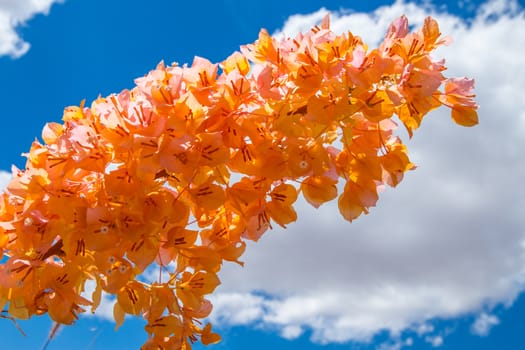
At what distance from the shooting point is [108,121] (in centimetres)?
93

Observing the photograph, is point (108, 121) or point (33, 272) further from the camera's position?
point (33, 272)

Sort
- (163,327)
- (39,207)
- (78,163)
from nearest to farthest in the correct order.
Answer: (78,163) < (39,207) < (163,327)

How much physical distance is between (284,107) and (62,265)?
51cm

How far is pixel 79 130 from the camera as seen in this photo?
0.95m

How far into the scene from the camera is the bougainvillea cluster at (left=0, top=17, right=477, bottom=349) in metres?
0.93

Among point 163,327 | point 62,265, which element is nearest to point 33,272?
point 62,265

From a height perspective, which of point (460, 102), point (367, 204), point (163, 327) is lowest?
point (163, 327)

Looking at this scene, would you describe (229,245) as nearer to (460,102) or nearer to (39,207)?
(39,207)

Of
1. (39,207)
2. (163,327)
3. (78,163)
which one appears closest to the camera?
(78,163)

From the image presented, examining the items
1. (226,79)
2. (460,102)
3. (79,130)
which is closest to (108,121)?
(79,130)

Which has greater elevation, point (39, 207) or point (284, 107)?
point (284, 107)

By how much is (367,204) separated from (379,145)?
0.11 meters

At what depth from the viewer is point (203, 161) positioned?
921mm

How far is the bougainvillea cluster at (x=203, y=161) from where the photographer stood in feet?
3.04
